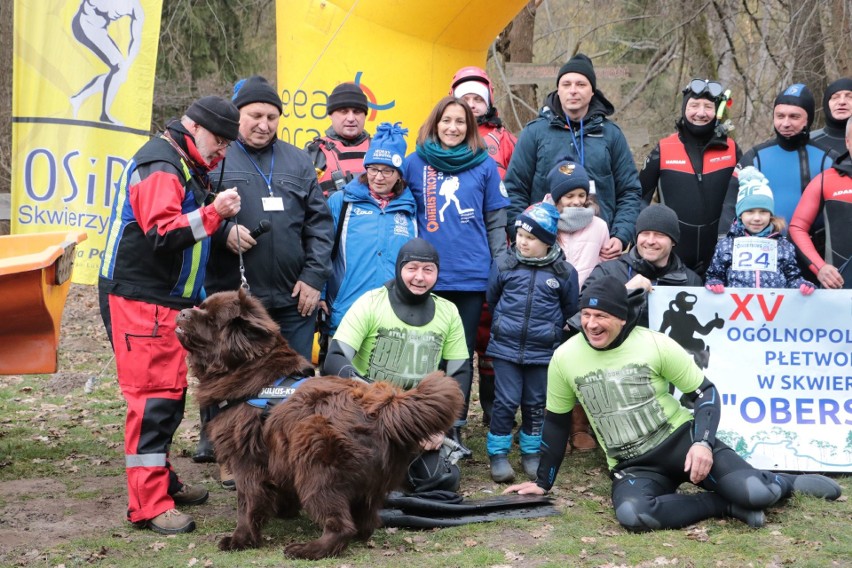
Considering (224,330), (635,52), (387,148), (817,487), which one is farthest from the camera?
(635,52)

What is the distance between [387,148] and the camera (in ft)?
19.8

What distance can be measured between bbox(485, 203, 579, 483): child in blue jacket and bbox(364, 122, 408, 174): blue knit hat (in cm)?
90

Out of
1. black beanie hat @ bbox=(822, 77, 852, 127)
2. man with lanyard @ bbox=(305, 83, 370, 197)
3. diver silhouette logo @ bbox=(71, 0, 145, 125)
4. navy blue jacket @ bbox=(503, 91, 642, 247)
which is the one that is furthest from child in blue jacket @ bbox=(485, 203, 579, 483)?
diver silhouette logo @ bbox=(71, 0, 145, 125)

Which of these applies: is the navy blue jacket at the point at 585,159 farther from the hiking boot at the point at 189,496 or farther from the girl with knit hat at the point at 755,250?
the hiking boot at the point at 189,496

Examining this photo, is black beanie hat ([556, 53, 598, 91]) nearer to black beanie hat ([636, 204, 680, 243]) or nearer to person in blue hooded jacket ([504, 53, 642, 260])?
person in blue hooded jacket ([504, 53, 642, 260])

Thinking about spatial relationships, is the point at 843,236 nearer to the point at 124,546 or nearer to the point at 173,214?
the point at 173,214

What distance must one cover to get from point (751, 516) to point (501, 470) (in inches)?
63.1

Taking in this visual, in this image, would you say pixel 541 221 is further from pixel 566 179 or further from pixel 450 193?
pixel 450 193

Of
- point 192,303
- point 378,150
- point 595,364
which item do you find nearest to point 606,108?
point 378,150

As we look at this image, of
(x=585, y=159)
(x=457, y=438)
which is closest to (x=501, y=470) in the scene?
(x=457, y=438)

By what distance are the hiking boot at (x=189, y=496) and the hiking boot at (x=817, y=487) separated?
351 cm

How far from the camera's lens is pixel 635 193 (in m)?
6.66

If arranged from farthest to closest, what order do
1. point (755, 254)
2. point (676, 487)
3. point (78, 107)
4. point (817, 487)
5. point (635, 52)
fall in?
point (635, 52)
point (78, 107)
point (755, 254)
point (817, 487)
point (676, 487)

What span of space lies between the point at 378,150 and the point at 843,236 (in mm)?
3195
